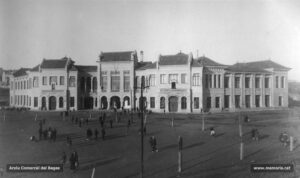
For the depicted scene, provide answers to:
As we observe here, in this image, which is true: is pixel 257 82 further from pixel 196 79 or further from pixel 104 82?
pixel 104 82

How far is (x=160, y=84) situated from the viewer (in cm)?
4847

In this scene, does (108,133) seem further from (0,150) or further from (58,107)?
(58,107)

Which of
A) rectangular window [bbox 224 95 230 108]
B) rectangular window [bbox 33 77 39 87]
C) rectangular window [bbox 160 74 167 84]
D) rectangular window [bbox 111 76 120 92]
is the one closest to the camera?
rectangular window [bbox 160 74 167 84]

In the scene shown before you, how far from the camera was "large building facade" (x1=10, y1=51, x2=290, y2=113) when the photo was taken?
155 feet

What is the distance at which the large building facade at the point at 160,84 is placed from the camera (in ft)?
155

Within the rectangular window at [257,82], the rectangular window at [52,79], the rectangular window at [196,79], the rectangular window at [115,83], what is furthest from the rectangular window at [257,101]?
the rectangular window at [52,79]

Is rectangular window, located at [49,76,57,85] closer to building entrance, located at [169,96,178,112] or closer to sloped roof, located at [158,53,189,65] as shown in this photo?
sloped roof, located at [158,53,189,65]

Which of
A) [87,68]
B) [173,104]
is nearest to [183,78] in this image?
[173,104]

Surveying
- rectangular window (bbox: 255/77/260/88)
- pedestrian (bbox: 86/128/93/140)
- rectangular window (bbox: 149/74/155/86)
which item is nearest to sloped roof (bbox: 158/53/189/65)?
rectangular window (bbox: 149/74/155/86)

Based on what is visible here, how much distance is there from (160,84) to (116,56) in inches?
381

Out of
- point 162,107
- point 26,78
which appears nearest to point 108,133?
point 162,107

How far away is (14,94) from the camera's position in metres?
63.4

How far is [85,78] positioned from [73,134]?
92.7 feet

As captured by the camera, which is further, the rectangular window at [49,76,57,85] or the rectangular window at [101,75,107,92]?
the rectangular window at [101,75,107,92]
